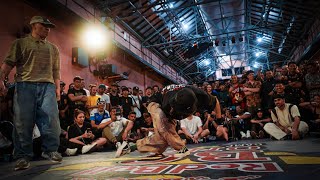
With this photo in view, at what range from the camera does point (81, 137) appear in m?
5.34

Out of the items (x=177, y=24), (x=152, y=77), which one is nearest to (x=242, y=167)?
(x=177, y=24)

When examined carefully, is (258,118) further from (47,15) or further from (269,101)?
(47,15)

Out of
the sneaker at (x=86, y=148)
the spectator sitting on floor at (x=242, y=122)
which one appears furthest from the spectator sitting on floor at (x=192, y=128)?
the sneaker at (x=86, y=148)

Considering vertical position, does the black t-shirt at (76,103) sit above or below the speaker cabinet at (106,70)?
below

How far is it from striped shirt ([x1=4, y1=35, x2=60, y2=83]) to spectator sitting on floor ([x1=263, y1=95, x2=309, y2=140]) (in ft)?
16.7

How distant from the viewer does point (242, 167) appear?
7.45 feet

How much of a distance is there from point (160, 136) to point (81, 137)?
260cm

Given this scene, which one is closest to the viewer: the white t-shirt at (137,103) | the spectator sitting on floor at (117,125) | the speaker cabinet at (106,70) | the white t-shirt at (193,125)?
the spectator sitting on floor at (117,125)

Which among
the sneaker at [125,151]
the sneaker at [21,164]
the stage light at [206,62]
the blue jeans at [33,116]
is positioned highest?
the stage light at [206,62]

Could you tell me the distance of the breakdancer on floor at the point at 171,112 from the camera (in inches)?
119

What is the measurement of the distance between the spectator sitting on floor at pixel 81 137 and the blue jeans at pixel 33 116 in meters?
2.04

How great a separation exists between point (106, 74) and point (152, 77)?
293 inches

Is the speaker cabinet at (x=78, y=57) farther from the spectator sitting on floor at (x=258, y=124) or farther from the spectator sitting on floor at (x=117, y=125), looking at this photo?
the spectator sitting on floor at (x=258, y=124)

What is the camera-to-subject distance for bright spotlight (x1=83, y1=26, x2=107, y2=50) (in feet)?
30.4
